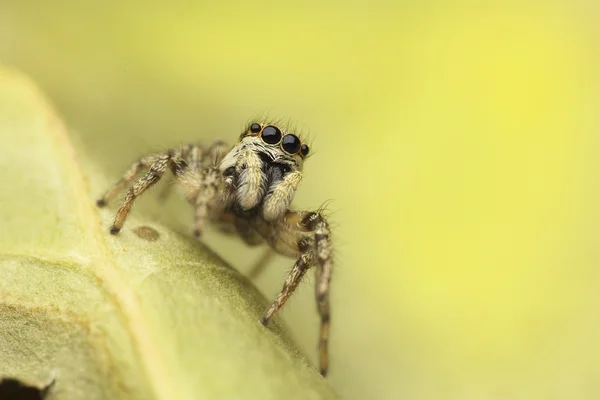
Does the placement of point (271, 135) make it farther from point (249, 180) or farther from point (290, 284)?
point (290, 284)

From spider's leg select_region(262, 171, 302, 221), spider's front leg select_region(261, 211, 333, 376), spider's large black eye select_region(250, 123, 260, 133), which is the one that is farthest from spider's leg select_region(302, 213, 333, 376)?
spider's large black eye select_region(250, 123, 260, 133)

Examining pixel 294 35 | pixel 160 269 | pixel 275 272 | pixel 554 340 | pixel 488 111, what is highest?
pixel 488 111

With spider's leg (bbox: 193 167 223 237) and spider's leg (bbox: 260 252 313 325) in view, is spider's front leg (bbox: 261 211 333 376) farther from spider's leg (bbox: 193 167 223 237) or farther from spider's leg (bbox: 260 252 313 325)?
spider's leg (bbox: 193 167 223 237)

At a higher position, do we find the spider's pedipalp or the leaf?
the spider's pedipalp

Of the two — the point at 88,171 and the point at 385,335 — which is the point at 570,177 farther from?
the point at 88,171

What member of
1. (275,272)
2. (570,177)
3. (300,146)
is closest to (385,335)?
(275,272)

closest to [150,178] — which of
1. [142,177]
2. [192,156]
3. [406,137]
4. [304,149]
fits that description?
[142,177]

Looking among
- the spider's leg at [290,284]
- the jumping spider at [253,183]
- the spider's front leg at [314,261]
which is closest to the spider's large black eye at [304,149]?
the jumping spider at [253,183]

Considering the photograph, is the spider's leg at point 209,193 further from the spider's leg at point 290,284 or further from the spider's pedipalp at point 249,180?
the spider's leg at point 290,284
